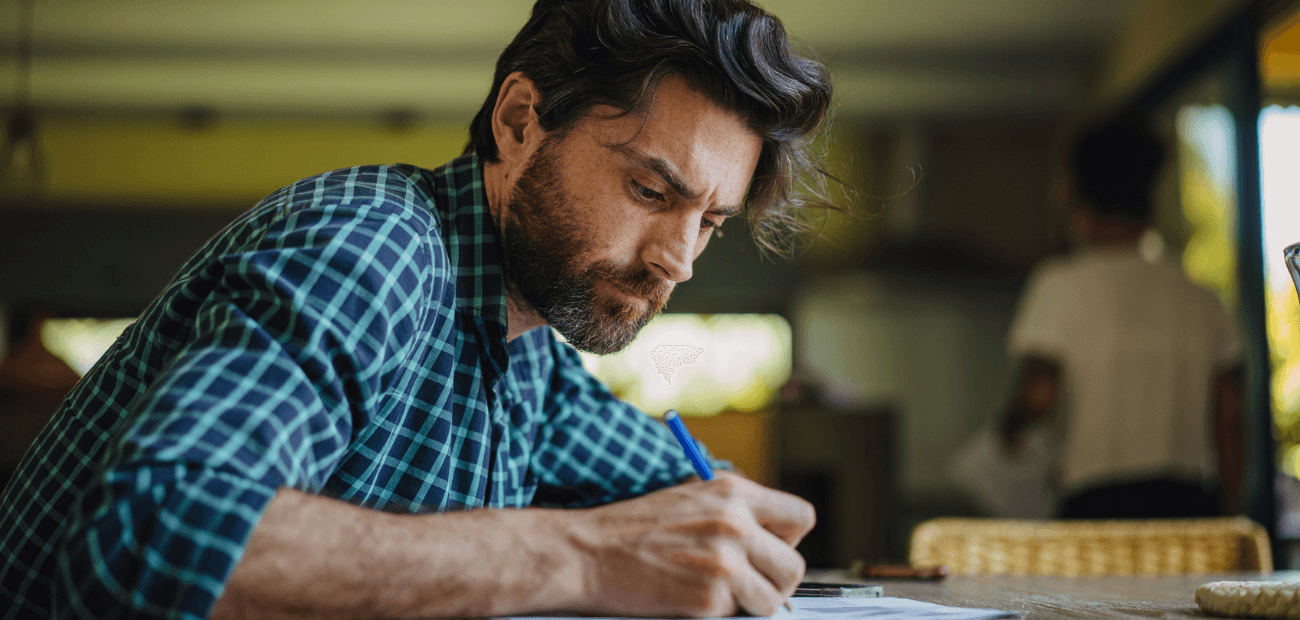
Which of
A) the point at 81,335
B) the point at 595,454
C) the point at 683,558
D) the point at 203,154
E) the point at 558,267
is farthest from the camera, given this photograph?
the point at 203,154

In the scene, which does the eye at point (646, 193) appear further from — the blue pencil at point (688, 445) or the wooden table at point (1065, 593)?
the wooden table at point (1065, 593)

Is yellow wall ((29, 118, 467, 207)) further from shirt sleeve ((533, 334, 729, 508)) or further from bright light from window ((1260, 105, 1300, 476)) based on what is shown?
shirt sleeve ((533, 334, 729, 508))

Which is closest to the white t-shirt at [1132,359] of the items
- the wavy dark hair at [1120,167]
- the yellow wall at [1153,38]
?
the wavy dark hair at [1120,167]

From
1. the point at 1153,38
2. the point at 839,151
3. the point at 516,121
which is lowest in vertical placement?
the point at 516,121

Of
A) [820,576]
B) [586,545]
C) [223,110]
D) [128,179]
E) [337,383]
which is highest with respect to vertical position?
[223,110]

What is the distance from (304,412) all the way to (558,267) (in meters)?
0.43

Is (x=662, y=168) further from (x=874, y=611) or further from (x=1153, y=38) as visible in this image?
(x=1153, y=38)

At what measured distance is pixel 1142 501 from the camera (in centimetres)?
226

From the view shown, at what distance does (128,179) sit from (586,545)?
6130 millimetres

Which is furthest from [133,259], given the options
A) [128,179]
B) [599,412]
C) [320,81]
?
[599,412]

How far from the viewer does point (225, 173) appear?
19.2 ft

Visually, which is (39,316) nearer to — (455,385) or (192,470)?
(455,385)

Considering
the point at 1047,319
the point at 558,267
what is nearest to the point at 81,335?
the point at 1047,319

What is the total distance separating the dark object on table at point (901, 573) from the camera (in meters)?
1.08
